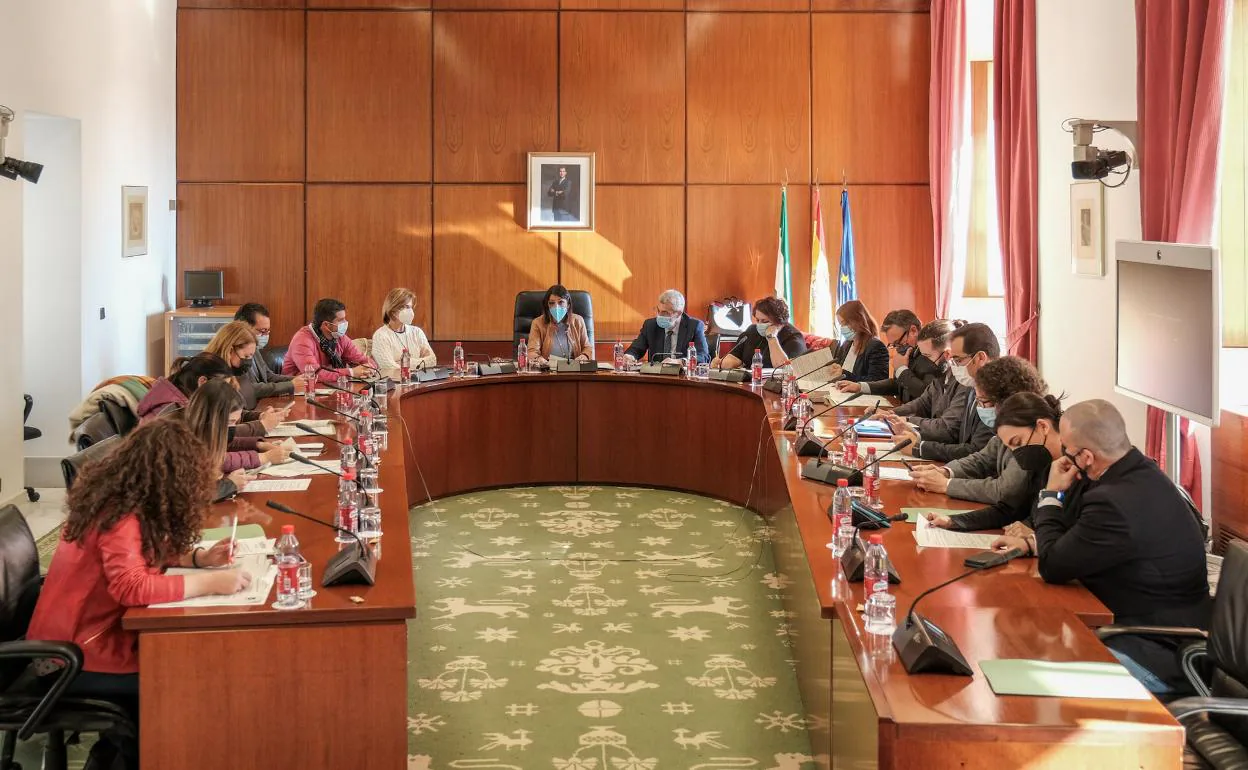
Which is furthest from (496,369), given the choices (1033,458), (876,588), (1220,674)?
(1220,674)

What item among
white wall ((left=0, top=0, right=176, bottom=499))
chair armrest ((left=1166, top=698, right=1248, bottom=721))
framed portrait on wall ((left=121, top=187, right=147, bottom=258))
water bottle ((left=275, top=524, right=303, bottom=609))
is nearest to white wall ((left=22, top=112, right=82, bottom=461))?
white wall ((left=0, top=0, right=176, bottom=499))

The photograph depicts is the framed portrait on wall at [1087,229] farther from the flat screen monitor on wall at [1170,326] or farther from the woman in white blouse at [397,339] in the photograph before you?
the woman in white blouse at [397,339]

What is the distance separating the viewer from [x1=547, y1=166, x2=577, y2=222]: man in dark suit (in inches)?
416

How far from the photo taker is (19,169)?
725cm

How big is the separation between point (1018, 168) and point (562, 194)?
367cm

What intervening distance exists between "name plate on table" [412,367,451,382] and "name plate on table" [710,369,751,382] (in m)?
1.63

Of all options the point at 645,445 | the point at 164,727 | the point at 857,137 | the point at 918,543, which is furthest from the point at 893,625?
the point at 857,137

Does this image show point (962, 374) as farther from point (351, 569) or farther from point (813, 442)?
point (351, 569)

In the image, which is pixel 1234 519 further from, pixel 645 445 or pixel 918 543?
pixel 645 445

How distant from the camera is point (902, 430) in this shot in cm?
620

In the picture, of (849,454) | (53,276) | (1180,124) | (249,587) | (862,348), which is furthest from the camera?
(53,276)

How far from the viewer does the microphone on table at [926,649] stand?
299 cm

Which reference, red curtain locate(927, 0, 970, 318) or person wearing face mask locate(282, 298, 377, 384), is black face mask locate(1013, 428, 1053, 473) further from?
red curtain locate(927, 0, 970, 318)

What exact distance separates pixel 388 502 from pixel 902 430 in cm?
260
